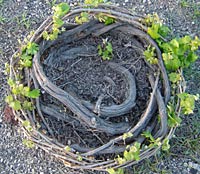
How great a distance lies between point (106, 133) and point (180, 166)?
0.33 meters

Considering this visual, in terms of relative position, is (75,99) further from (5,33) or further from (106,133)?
(5,33)

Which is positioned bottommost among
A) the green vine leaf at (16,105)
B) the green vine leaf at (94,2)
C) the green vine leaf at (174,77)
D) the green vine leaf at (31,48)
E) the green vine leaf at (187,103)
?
the green vine leaf at (187,103)

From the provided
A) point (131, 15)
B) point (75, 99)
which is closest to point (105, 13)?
point (131, 15)

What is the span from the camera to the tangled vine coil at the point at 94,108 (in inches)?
75.0

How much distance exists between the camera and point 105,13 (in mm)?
2047

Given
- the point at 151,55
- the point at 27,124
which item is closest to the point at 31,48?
the point at 27,124

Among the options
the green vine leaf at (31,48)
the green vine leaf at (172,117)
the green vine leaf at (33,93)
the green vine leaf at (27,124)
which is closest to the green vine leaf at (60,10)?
the green vine leaf at (31,48)

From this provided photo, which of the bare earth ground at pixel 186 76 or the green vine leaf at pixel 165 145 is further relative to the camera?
the bare earth ground at pixel 186 76

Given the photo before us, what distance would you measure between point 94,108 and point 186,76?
483 millimetres

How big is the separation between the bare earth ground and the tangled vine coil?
14 centimetres

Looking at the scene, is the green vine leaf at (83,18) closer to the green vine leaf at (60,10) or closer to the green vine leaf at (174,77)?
the green vine leaf at (60,10)

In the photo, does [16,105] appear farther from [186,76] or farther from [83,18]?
[186,76]

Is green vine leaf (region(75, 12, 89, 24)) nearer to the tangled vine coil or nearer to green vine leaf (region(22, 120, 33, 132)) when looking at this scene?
the tangled vine coil

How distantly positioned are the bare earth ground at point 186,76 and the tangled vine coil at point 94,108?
0.14 meters
